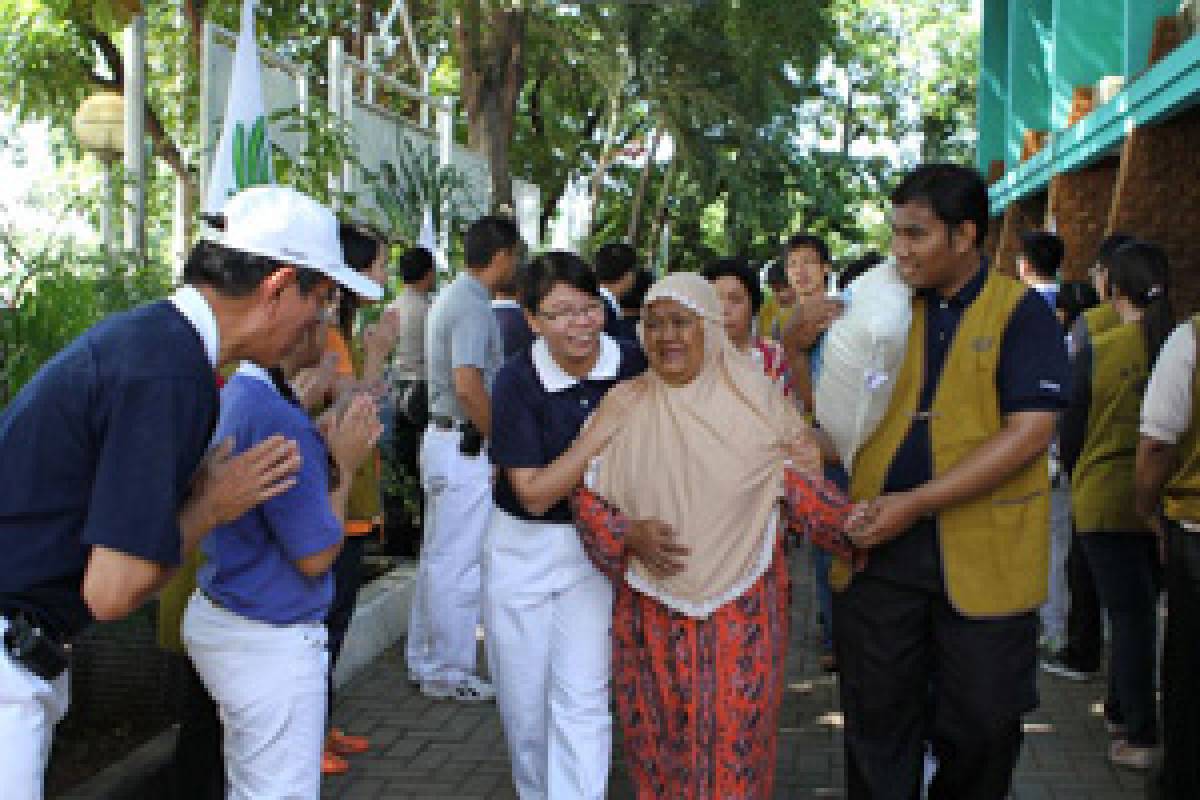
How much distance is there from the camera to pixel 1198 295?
1098 cm

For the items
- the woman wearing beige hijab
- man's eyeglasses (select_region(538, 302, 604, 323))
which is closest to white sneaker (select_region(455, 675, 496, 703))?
the woman wearing beige hijab

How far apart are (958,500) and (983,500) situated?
0.11 m

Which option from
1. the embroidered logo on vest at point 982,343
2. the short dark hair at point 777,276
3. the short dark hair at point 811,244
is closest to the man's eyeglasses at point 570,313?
the embroidered logo on vest at point 982,343

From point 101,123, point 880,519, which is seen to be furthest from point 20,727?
point 101,123

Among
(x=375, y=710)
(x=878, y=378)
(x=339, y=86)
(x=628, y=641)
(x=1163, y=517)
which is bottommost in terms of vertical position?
(x=375, y=710)

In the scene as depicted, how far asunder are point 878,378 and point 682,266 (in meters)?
31.7

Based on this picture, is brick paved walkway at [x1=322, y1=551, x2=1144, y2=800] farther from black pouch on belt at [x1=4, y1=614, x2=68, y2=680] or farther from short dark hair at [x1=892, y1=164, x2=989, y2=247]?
black pouch on belt at [x1=4, y1=614, x2=68, y2=680]

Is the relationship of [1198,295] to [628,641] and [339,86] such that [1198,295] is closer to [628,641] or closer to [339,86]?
[339,86]

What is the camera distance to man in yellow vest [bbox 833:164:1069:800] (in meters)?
3.92

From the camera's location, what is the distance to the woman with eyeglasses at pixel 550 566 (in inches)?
180

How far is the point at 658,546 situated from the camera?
13.5 ft

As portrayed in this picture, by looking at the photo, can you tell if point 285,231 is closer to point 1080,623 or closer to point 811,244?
point 1080,623

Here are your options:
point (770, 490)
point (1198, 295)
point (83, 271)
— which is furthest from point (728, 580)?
point (1198, 295)

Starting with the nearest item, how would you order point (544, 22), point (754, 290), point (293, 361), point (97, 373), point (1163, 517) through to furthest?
1. point (97, 373)
2. point (293, 361)
3. point (1163, 517)
4. point (754, 290)
5. point (544, 22)
